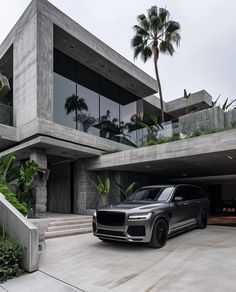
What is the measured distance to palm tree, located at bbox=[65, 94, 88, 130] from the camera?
1452cm

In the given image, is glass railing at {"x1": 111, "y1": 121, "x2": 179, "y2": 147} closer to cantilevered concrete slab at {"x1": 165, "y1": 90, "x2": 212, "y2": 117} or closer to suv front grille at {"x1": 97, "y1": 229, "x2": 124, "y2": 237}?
suv front grille at {"x1": 97, "y1": 229, "x2": 124, "y2": 237}

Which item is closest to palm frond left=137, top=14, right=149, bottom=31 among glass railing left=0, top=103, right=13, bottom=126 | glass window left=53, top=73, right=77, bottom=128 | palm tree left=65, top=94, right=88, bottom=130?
glass window left=53, top=73, right=77, bottom=128

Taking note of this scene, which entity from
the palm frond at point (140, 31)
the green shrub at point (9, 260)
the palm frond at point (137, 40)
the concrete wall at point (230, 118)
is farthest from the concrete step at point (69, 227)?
the palm frond at point (140, 31)

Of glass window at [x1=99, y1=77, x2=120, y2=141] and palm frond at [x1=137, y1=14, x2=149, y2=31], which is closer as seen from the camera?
glass window at [x1=99, y1=77, x2=120, y2=141]

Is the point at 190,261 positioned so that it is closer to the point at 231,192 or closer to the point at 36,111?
the point at 36,111

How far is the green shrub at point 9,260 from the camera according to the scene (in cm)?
515

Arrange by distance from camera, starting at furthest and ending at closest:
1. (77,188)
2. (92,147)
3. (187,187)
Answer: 1. (77,188)
2. (92,147)
3. (187,187)

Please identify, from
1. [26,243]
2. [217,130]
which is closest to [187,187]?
[217,130]

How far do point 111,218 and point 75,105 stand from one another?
29.0 ft

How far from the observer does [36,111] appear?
12.2 meters

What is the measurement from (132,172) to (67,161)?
12.7ft

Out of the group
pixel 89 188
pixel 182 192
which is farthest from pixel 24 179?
pixel 182 192

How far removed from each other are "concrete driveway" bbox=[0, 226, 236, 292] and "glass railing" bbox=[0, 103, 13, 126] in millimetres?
7593

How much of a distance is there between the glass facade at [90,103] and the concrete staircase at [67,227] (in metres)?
4.76
